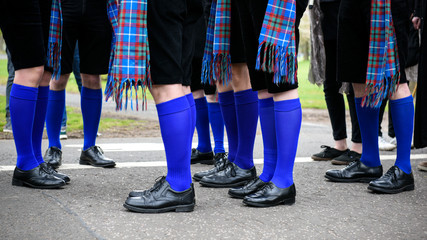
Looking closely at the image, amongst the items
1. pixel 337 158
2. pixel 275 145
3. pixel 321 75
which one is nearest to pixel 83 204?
pixel 275 145

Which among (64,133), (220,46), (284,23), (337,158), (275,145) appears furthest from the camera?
(64,133)

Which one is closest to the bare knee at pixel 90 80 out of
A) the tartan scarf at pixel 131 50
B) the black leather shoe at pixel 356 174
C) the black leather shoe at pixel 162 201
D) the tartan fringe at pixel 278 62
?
the tartan scarf at pixel 131 50

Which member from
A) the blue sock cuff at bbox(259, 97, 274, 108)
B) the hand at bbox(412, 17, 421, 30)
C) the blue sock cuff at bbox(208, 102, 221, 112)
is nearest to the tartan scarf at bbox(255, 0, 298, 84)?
the blue sock cuff at bbox(259, 97, 274, 108)

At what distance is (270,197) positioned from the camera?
9.25 ft

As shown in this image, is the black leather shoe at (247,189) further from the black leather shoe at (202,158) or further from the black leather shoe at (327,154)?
the black leather shoe at (327,154)

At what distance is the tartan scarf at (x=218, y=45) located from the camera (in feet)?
→ 10.7

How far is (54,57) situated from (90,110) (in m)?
0.57

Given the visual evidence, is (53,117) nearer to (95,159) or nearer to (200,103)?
(95,159)

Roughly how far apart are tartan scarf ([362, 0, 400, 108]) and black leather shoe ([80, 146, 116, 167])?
1.92 m

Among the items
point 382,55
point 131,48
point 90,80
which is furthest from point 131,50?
point 382,55

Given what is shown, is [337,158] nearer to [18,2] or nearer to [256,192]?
[256,192]

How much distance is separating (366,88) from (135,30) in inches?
61.9

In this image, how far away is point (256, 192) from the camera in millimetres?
2895

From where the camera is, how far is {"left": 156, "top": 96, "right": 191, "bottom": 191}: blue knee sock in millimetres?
2682
